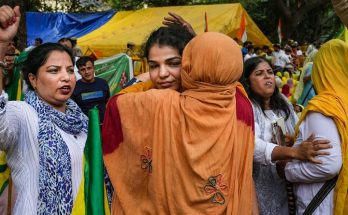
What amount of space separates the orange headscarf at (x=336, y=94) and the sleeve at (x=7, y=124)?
1.36 metres

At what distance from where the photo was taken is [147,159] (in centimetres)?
180

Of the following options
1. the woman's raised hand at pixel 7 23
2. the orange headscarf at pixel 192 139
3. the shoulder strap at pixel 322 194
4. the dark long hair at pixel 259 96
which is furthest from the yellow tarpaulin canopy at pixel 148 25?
the orange headscarf at pixel 192 139

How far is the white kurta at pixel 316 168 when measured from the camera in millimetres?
2211

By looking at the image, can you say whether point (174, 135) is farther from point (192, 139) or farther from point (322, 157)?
point (322, 157)

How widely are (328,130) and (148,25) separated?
15.2m

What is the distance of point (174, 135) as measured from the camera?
1.76 meters

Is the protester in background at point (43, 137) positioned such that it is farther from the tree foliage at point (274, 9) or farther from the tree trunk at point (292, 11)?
the tree trunk at point (292, 11)

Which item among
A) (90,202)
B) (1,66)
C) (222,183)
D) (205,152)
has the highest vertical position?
(1,66)

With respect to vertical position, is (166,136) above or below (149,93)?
below

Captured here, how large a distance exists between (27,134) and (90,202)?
1.37ft

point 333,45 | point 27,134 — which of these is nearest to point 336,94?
point 333,45

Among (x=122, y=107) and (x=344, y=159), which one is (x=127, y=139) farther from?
(x=344, y=159)

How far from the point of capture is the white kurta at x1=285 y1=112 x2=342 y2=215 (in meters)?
2.21

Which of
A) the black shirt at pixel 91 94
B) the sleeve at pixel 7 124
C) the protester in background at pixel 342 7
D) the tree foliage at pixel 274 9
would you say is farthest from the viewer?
the tree foliage at pixel 274 9
